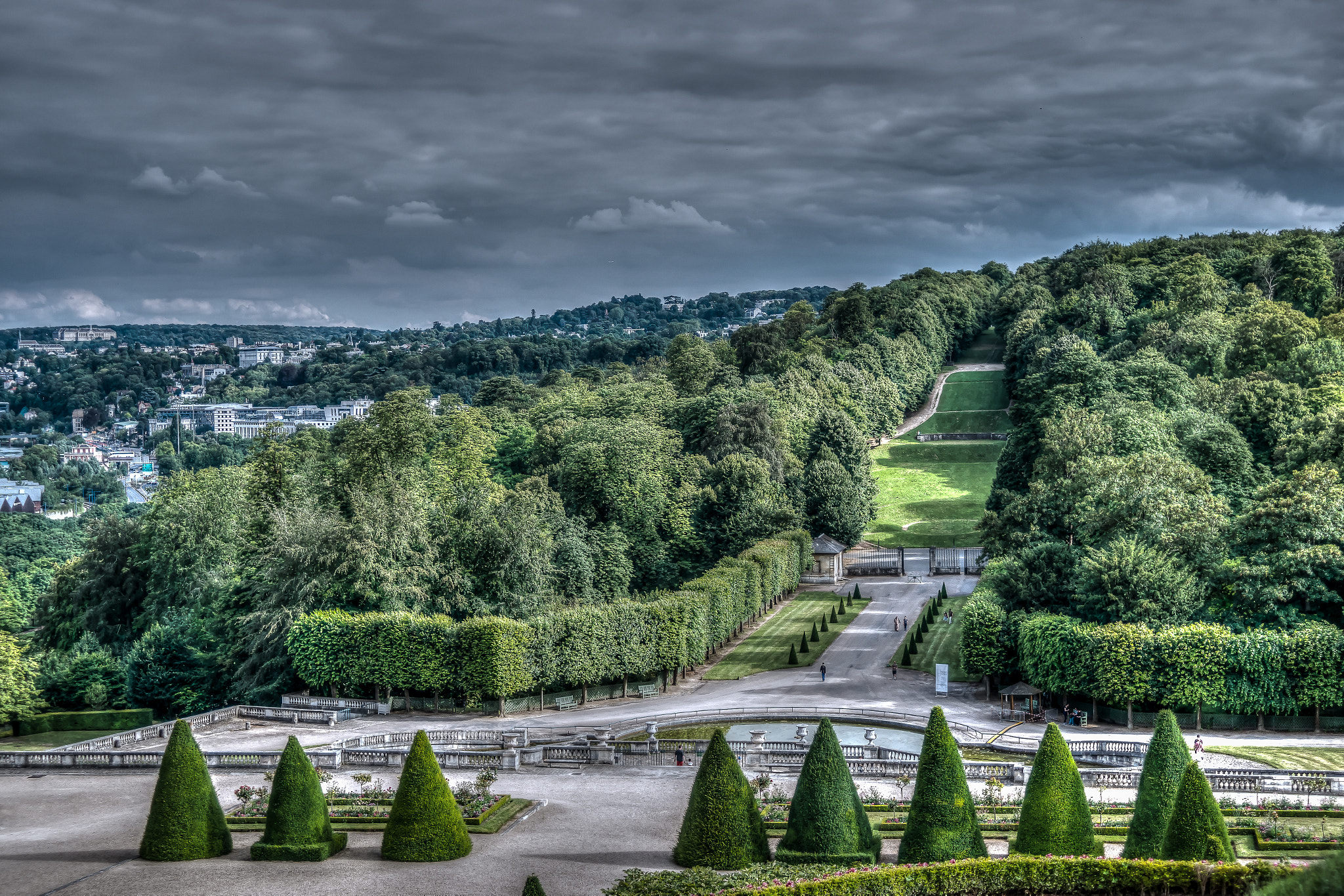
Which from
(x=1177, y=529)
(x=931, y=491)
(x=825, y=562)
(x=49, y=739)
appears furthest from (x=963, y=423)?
(x=49, y=739)

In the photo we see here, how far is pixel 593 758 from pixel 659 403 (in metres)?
80.5

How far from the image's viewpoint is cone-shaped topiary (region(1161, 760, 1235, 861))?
92.3ft

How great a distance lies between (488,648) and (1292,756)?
3754cm

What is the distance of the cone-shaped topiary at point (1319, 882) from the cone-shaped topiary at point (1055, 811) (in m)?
17.3

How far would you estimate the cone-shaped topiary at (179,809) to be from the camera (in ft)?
108

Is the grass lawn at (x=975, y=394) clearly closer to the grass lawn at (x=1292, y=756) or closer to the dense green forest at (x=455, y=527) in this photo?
the dense green forest at (x=455, y=527)

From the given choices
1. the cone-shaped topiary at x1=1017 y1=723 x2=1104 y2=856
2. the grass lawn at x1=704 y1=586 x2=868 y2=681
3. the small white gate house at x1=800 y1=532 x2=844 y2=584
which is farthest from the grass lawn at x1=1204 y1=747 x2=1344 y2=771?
the small white gate house at x1=800 y1=532 x2=844 y2=584

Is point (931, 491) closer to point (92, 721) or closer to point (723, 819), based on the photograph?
point (92, 721)

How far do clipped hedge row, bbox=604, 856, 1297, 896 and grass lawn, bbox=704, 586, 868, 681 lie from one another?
1640 inches

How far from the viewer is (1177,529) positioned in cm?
5997

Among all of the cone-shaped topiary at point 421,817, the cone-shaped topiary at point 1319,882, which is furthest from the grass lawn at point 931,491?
the cone-shaped topiary at point 1319,882

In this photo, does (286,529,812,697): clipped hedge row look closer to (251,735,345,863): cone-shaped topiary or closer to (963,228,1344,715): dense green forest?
(963,228,1344,715): dense green forest

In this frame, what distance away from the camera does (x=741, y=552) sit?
9412cm

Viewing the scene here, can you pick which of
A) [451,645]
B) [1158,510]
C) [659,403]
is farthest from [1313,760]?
[659,403]
